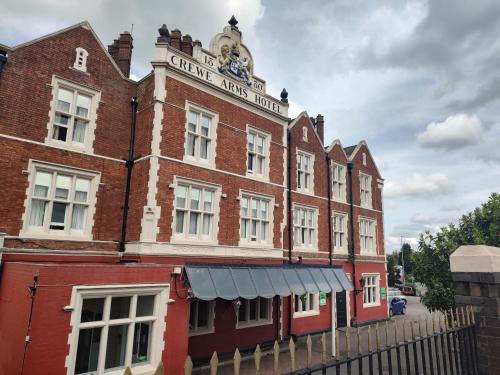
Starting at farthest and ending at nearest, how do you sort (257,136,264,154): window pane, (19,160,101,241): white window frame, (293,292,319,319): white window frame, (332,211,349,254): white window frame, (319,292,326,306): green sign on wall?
(332,211,349,254): white window frame < (319,292,326,306): green sign on wall < (293,292,319,319): white window frame < (257,136,264,154): window pane < (19,160,101,241): white window frame

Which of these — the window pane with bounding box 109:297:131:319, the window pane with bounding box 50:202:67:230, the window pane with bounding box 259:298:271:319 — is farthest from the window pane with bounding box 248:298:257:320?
the window pane with bounding box 50:202:67:230

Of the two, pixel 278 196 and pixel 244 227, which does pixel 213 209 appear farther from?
pixel 278 196

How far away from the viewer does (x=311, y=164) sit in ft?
70.3

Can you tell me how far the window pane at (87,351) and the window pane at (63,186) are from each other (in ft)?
17.5

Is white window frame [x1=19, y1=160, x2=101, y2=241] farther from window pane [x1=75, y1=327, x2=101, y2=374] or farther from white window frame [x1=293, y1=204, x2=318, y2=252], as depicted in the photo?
white window frame [x1=293, y1=204, x2=318, y2=252]

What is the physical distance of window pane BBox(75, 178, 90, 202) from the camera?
12.4 meters

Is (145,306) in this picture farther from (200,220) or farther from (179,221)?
(200,220)

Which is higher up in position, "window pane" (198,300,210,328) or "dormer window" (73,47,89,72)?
"dormer window" (73,47,89,72)

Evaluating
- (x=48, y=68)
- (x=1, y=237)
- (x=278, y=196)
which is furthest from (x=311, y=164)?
(x=1, y=237)

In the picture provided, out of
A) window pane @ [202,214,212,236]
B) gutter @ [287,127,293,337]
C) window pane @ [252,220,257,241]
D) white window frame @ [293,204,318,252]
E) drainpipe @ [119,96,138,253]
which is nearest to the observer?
drainpipe @ [119,96,138,253]

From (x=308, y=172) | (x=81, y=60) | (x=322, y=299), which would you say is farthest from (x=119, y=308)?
(x=308, y=172)

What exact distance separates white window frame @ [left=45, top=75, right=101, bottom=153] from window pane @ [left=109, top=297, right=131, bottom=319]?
6.06 m

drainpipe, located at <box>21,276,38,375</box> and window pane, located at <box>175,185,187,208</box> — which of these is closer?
drainpipe, located at <box>21,276,38,375</box>

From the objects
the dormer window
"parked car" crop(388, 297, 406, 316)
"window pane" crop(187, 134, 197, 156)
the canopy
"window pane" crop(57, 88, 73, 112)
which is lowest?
"parked car" crop(388, 297, 406, 316)
